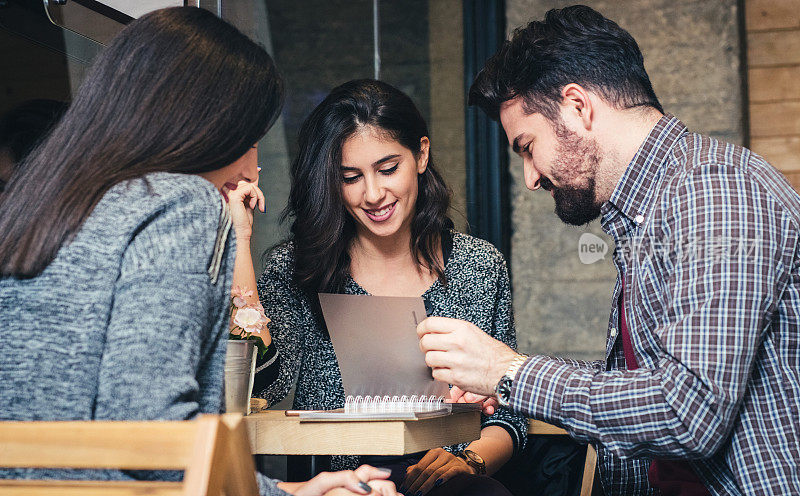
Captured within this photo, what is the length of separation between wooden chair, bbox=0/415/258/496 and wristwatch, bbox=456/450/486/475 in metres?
1.08

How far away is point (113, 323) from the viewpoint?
3.16ft

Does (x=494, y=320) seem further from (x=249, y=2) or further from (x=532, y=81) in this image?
(x=249, y=2)

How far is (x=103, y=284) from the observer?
0.98m

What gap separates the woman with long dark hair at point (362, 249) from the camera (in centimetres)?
215

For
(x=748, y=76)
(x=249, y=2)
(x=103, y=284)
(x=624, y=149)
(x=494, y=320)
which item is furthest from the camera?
(x=748, y=76)

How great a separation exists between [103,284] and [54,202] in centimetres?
15

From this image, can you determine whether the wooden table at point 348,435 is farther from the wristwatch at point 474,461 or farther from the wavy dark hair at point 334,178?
the wavy dark hair at point 334,178

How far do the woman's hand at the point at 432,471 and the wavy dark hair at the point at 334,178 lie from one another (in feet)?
2.01

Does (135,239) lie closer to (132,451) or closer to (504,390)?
(132,451)

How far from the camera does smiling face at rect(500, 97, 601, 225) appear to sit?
1640mm

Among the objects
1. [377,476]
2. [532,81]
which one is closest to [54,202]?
[377,476]

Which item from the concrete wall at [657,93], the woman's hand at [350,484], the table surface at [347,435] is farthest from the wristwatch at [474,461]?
the concrete wall at [657,93]

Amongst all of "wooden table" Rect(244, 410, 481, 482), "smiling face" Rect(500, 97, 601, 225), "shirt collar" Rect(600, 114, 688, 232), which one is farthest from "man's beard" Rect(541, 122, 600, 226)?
"wooden table" Rect(244, 410, 481, 482)

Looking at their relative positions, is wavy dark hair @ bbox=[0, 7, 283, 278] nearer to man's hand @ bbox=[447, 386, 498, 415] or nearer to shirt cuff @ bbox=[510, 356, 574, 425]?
shirt cuff @ bbox=[510, 356, 574, 425]
